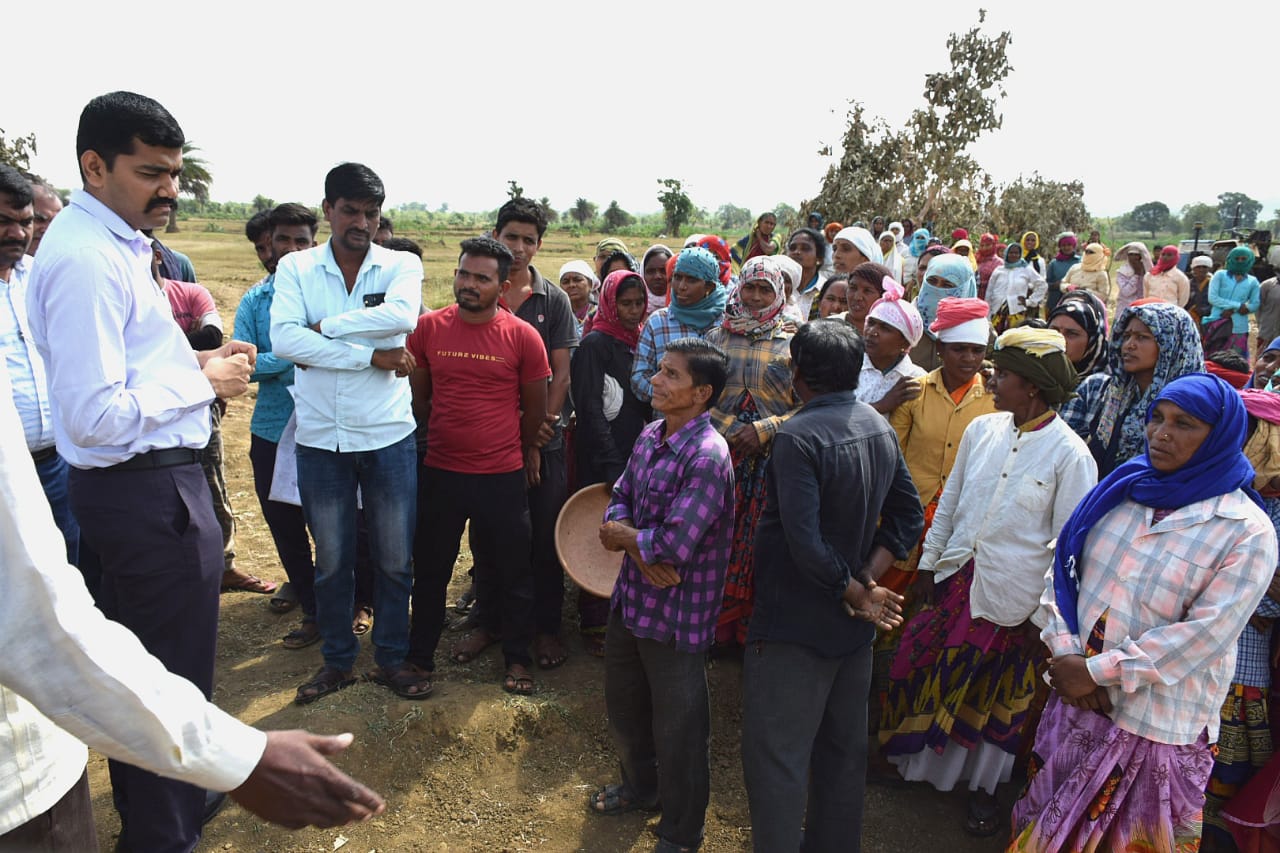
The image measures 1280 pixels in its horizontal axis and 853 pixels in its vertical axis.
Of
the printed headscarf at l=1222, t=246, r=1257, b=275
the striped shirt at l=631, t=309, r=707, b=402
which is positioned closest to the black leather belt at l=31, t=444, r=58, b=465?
the striped shirt at l=631, t=309, r=707, b=402

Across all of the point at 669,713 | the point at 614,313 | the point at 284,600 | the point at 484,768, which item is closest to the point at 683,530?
the point at 669,713

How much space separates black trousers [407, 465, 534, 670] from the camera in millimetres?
3963

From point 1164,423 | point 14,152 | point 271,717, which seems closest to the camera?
point 1164,423

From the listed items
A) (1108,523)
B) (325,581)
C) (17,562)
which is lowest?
(325,581)

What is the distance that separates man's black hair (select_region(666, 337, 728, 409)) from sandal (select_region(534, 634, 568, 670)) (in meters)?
2.01

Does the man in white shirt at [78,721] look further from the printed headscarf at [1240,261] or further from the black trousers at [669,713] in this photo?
the printed headscarf at [1240,261]

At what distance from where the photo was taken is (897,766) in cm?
372

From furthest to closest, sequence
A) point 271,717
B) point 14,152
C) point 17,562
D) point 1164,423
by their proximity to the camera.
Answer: point 14,152 → point 271,717 → point 1164,423 → point 17,562

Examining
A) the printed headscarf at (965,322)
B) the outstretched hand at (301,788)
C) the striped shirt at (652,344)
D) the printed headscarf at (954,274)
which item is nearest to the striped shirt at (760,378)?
the striped shirt at (652,344)

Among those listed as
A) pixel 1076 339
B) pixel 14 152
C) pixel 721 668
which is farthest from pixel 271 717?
pixel 14 152

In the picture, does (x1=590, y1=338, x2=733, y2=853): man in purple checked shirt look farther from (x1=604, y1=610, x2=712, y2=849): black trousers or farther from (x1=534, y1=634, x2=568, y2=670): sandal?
(x1=534, y1=634, x2=568, y2=670): sandal

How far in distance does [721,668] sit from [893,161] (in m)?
15.1

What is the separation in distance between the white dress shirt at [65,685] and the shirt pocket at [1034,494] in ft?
8.89

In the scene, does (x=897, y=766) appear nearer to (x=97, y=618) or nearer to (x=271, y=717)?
(x=271, y=717)
